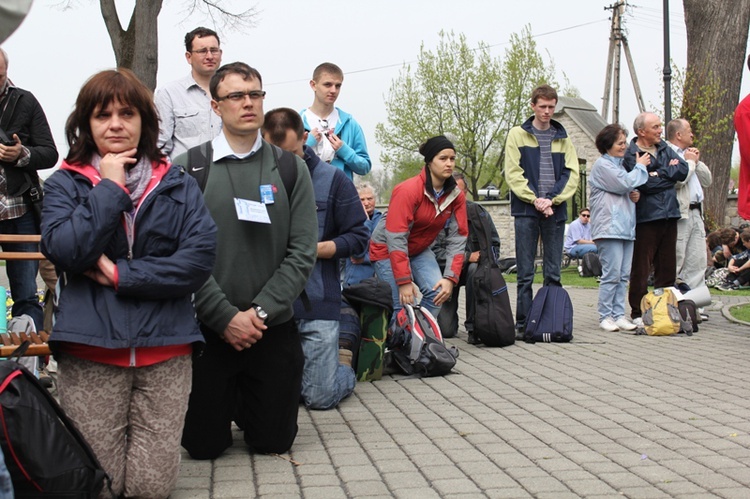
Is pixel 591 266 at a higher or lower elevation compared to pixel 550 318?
lower

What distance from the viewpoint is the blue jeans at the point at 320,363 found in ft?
19.5

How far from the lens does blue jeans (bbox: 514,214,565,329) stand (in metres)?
9.54

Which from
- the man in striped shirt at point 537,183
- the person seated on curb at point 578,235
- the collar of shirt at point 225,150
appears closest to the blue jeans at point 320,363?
the collar of shirt at point 225,150

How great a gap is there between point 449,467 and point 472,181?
4756 cm

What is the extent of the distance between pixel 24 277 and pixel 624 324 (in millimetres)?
6021

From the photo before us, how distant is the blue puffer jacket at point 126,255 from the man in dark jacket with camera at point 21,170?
2154 millimetres

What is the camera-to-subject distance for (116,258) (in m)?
4.08

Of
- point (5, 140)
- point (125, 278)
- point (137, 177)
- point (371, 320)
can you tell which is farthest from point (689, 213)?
point (125, 278)

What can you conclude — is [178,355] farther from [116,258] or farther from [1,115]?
[1,115]

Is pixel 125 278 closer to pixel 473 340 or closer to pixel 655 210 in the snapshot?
pixel 473 340

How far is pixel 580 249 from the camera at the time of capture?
2039cm

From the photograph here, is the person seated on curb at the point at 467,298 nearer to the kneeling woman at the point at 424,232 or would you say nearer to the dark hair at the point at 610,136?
the kneeling woman at the point at 424,232

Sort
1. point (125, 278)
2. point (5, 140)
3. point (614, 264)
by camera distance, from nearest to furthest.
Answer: point (125, 278), point (5, 140), point (614, 264)

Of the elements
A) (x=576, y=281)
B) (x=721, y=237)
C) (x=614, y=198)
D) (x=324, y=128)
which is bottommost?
(x=576, y=281)
